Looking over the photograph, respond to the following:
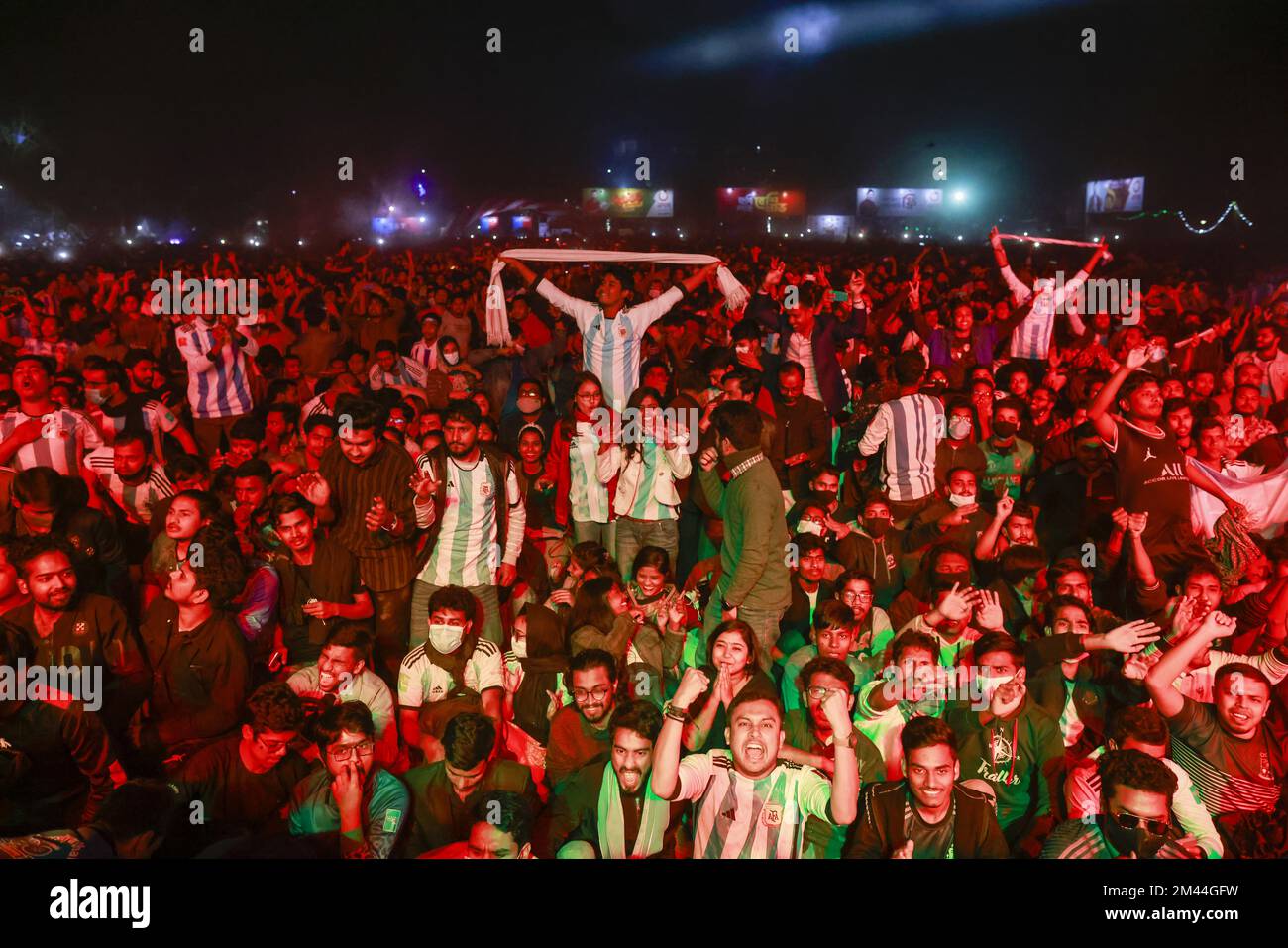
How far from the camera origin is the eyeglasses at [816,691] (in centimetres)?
378

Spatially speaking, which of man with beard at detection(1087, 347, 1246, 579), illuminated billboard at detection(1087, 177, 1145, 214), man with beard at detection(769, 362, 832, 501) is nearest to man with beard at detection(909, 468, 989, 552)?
man with beard at detection(1087, 347, 1246, 579)

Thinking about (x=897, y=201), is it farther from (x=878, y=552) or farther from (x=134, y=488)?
(x=134, y=488)

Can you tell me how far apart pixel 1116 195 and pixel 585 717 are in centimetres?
2404

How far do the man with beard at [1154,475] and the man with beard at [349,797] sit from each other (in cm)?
377

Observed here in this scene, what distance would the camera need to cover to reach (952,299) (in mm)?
10938

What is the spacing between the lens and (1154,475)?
5.18 m

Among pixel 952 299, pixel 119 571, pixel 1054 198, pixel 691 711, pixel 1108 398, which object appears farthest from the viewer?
pixel 1054 198

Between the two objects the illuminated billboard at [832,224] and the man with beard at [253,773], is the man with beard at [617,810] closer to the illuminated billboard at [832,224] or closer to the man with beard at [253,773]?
the man with beard at [253,773]

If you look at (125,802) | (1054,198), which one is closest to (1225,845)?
(125,802)

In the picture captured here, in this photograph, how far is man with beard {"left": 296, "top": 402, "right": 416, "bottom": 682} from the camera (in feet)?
15.8

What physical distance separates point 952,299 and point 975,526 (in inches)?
246

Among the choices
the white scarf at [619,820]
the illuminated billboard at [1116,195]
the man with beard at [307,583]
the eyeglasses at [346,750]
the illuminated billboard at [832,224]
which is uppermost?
the illuminated billboard at [832,224]

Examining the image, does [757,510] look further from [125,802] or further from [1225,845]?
[125,802]

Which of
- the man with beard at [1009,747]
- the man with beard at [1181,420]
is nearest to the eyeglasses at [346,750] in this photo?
the man with beard at [1009,747]
